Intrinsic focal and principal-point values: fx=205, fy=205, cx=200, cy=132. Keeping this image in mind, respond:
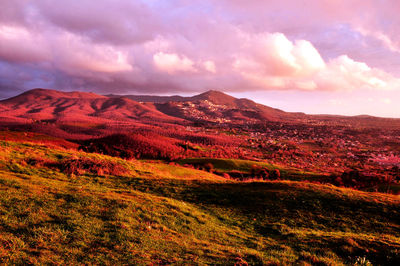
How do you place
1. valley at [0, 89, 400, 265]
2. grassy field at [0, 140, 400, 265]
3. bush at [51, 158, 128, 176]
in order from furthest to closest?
bush at [51, 158, 128, 176]
valley at [0, 89, 400, 265]
grassy field at [0, 140, 400, 265]

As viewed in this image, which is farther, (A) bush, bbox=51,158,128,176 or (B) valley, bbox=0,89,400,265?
(A) bush, bbox=51,158,128,176

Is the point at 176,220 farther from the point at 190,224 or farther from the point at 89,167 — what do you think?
the point at 89,167

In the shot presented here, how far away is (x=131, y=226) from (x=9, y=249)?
4.02 metres

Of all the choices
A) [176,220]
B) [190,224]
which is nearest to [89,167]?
[176,220]

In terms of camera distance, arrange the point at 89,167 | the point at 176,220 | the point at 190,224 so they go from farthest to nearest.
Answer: the point at 89,167 < the point at 176,220 < the point at 190,224

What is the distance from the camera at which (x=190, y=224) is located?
10.9 m

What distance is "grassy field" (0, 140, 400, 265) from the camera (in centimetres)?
721

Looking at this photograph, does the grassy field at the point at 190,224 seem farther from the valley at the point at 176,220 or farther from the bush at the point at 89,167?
the bush at the point at 89,167

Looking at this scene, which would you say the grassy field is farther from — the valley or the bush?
the bush

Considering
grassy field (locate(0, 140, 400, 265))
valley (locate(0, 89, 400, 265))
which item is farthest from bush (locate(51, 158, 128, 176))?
grassy field (locate(0, 140, 400, 265))

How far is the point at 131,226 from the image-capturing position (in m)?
9.16

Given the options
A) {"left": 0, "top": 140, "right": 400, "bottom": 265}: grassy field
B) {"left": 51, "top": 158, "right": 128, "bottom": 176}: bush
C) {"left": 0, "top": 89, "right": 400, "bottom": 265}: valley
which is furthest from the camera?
{"left": 51, "top": 158, "right": 128, "bottom": 176}: bush

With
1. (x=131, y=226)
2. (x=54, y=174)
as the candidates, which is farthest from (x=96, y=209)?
(x=54, y=174)

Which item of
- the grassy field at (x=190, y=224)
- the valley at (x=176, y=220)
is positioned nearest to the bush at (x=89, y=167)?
the valley at (x=176, y=220)
